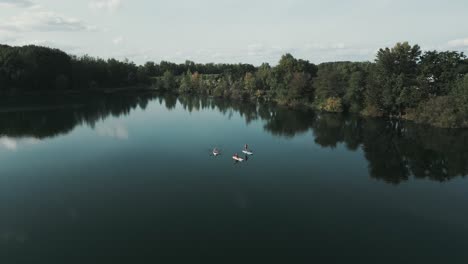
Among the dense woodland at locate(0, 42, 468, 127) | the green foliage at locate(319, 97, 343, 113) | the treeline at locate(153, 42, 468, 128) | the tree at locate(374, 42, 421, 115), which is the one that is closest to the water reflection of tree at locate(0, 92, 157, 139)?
the dense woodland at locate(0, 42, 468, 127)

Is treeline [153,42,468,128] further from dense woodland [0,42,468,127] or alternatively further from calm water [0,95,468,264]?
calm water [0,95,468,264]

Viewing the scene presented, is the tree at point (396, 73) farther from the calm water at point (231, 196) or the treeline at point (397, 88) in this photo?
the calm water at point (231, 196)

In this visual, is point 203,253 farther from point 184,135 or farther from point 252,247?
point 184,135

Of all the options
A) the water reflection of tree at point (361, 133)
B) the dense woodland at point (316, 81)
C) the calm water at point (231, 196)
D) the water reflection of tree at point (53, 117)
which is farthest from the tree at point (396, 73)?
the water reflection of tree at point (53, 117)

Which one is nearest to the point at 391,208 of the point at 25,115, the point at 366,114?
the point at 366,114

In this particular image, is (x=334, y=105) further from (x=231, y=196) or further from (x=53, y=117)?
(x=53, y=117)

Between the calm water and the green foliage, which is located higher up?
the green foliage
